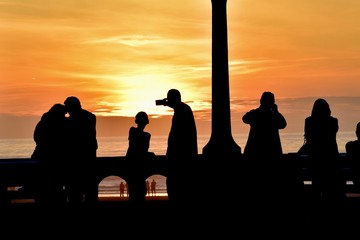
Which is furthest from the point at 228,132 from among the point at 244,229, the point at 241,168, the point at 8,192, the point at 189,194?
the point at 8,192

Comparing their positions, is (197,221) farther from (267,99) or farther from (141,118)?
(141,118)

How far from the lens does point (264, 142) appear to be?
30.7ft

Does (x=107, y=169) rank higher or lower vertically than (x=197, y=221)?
higher

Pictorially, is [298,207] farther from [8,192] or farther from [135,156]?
[8,192]

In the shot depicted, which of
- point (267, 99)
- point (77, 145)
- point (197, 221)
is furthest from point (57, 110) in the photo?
point (267, 99)

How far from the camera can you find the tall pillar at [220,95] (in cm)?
1107

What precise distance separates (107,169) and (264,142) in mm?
2877

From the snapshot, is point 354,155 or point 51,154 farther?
point 354,155

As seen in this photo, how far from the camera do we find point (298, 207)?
897cm

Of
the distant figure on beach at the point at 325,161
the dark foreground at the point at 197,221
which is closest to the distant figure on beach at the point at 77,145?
the dark foreground at the point at 197,221

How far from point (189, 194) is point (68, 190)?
69.0 inches

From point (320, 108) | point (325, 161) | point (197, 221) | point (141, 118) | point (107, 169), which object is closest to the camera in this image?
point (320, 108)

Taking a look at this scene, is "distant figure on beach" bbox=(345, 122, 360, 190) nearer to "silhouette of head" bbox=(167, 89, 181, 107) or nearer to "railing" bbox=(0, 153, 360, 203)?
"railing" bbox=(0, 153, 360, 203)

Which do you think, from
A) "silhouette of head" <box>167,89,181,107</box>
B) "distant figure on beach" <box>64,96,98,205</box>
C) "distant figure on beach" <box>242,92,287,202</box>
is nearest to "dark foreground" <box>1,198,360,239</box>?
"distant figure on beach" <box>64,96,98,205</box>
